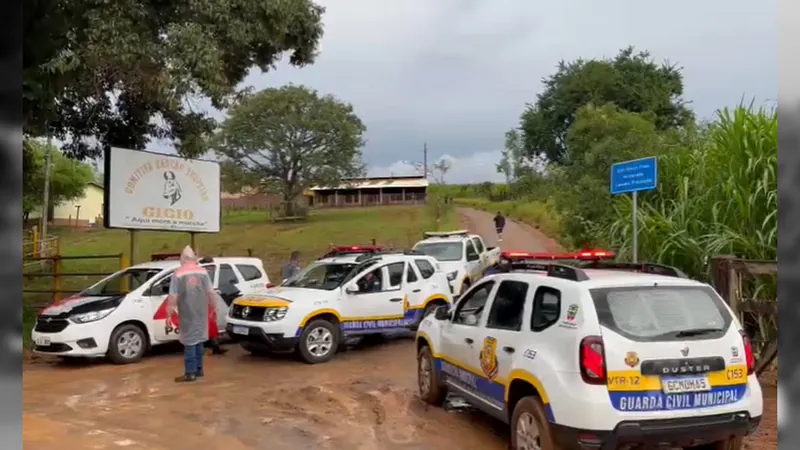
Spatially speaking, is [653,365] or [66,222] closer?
[653,365]

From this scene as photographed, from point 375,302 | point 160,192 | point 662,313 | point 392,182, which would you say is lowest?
point 375,302

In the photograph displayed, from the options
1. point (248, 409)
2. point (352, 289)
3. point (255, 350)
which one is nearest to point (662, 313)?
point (248, 409)

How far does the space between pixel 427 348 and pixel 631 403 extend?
10.9 ft

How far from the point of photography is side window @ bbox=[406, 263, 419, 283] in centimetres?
1213

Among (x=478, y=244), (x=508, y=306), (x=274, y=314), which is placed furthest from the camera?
(x=478, y=244)

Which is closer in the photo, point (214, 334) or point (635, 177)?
point (635, 177)

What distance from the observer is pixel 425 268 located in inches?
498

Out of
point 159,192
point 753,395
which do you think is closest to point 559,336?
point 753,395

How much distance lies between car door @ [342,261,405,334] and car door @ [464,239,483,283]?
16.8 feet

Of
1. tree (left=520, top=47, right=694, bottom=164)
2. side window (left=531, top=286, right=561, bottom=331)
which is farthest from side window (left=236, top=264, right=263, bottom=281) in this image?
tree (left=520, top=47, right=694, bottom=164)

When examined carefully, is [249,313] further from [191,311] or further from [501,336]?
[501,336]

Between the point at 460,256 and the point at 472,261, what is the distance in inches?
16.1

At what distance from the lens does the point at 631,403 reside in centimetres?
489

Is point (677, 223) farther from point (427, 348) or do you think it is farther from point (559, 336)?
point (559, 336)
